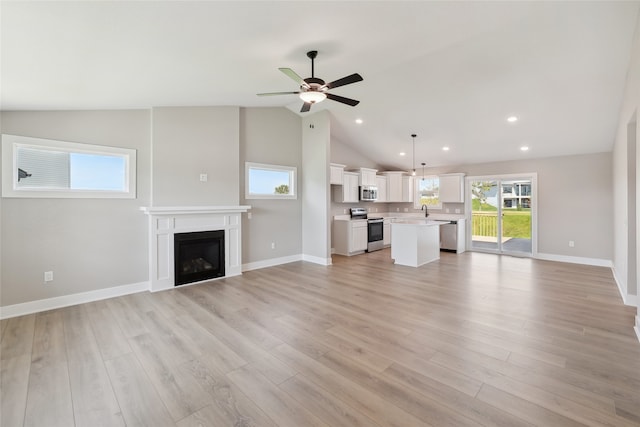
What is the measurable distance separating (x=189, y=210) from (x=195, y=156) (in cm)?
97

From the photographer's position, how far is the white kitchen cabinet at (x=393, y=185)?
8414 mm

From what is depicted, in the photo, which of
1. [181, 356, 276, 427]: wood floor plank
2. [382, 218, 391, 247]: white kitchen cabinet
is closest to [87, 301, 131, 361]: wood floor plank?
[181, 356, 276, 427]: wood floor plank

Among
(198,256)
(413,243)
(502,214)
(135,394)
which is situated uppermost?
(502,214)

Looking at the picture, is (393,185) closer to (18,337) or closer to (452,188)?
(452,188)

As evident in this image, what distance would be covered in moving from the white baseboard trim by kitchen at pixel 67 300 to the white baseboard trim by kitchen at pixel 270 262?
1769 millimetres

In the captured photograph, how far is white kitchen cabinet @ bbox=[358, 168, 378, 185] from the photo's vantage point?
7.53 meters

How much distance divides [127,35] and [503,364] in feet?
13.5

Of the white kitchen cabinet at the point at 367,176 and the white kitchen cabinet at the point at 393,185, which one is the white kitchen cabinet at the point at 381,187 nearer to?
the white kitchen cabinet at the point at 393,185

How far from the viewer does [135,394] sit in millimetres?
1917

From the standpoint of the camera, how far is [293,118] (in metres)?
6.27

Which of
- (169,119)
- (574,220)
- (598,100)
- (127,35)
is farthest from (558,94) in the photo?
(169,119)

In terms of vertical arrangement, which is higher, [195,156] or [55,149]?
[195,156]

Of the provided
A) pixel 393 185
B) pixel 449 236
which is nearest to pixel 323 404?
pixel 449 236

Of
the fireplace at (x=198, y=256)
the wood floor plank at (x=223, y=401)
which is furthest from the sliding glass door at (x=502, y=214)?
the wood floor plank at (x=223, y=401)
